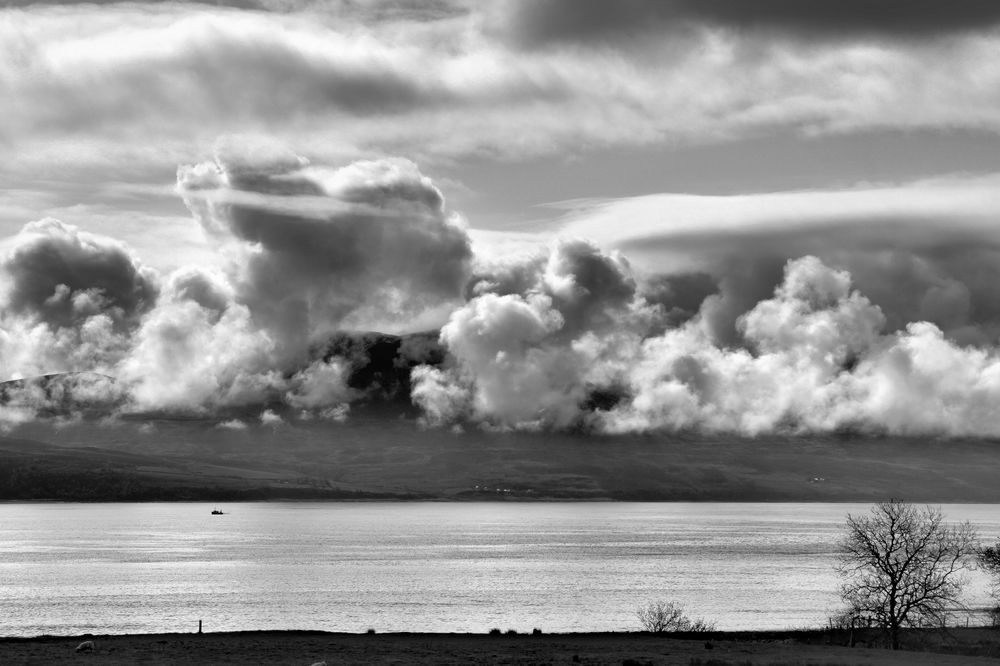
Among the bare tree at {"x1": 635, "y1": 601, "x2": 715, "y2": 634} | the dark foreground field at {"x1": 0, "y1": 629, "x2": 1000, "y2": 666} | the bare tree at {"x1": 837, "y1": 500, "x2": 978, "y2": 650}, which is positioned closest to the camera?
the dark foreground field at {"x1": 0, "y1": 629, "x2": 1000, "y2": 666}

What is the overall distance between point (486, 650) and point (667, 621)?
41.4 m

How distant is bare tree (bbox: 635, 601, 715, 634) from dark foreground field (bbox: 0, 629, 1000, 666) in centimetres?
996

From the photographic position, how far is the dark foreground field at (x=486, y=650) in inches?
3140

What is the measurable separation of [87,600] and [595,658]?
9595 cm

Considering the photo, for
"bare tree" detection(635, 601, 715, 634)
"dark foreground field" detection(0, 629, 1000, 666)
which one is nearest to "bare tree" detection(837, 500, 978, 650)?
"dark foreground field" detection(0, 629, 1000, 666)

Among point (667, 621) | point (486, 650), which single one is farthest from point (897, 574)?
point (486, 650)

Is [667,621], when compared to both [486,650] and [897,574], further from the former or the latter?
[486,650]

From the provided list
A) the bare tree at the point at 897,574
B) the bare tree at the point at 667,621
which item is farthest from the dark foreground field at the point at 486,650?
the bare tree at the point at 667,621

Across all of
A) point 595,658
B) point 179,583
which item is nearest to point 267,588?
point 179,583

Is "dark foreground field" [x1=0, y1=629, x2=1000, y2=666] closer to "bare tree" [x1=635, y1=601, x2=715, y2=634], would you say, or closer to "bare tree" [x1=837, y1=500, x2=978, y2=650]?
"bare tree" [x1=837, y1=500, x2=978, y2=650]

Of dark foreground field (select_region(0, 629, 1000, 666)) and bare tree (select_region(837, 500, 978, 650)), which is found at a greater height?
bare tree (select_region(837, 500, 978, 650))

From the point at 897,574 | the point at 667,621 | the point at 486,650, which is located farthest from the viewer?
the point at 667,621

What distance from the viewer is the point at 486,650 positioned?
291ft

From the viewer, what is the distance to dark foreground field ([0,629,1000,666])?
79.8 metres
